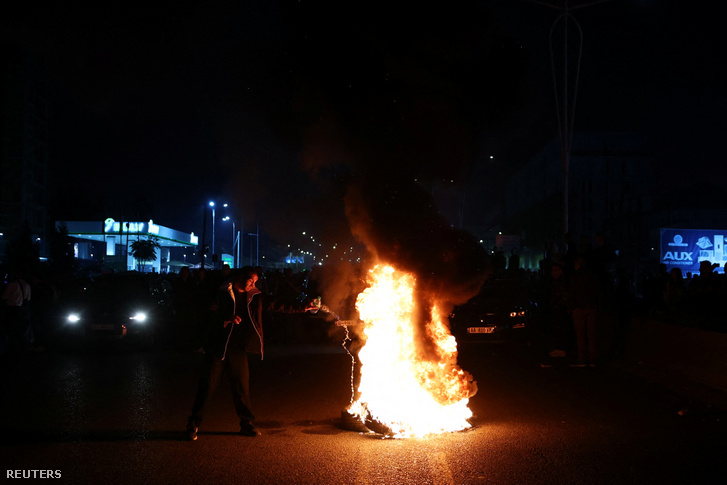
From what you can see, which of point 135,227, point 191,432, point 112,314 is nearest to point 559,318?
point 191,432

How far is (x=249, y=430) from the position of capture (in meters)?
6.98

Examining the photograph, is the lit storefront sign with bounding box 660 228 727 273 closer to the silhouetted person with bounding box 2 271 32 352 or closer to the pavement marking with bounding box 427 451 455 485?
the silhouetted person with bounding box 2 271 32 352

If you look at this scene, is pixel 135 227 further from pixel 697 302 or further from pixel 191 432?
pixel 191 432

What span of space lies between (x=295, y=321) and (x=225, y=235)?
87.5m

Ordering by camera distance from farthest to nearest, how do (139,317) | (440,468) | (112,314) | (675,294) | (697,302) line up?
1. (139,317)
2. (112,314)
3. (675,294)
4. (697,302)
5. (440,468)

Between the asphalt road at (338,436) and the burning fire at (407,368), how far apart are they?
30 cm

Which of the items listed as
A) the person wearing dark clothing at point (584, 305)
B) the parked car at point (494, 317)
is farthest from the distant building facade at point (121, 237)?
the person wearing dark clothing at point (584, 305)

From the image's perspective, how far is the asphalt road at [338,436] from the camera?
18.3ft

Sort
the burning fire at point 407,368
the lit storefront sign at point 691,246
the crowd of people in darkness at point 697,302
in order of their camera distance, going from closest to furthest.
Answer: the burning fire at point 407,368, the crowd of people in darkness at point 697,302, the lit storefront sign at point 691,246

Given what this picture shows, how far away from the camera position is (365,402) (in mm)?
7238

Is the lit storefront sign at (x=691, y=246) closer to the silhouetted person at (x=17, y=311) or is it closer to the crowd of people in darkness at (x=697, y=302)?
the crowd of people in darkness at (x=697, y=302)

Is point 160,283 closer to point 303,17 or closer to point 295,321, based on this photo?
point 295,321

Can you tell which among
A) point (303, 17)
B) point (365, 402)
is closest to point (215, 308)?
point (365, 402)

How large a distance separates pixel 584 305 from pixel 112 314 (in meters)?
10.6
